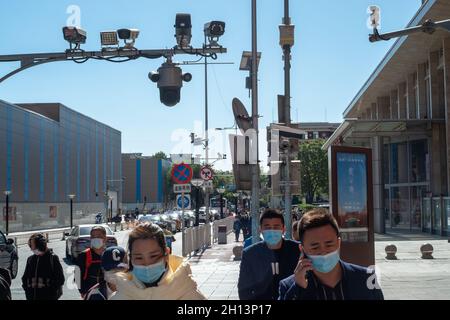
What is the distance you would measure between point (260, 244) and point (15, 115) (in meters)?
56.6

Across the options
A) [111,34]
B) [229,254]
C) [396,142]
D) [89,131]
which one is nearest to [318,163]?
[89,131]

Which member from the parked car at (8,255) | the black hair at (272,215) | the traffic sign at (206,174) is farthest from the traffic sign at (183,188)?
the black hair at (272,215)

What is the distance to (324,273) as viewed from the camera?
355 centimetres

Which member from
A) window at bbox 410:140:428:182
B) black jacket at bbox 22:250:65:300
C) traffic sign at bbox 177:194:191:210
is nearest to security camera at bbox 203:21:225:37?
black jacket at bbox 22:250:65:300

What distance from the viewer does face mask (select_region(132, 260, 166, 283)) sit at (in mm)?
3727

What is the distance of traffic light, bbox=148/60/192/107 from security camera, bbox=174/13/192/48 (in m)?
0.54

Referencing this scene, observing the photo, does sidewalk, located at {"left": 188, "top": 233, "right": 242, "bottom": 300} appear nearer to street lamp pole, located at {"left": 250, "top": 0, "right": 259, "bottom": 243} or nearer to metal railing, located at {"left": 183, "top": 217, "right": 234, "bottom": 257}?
metal railing, located at {"left": 183, "top": 217, "right": 234, "bottom": 257}

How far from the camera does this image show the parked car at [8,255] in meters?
18.4

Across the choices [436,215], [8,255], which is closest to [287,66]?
[8,255]

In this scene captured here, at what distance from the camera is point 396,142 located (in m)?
48.8

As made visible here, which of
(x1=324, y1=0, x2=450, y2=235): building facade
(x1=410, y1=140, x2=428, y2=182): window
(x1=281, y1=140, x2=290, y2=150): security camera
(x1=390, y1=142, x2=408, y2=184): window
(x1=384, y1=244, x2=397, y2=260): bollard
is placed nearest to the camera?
(x1=281, y1=140, x2=290, y2=150): security camera

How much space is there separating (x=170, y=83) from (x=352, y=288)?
411 inches

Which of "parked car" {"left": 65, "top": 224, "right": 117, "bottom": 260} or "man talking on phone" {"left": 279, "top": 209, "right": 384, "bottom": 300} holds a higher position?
"man talking on phone" {"left": 279, "top": 209, "right": 384, "bottom": 300}
